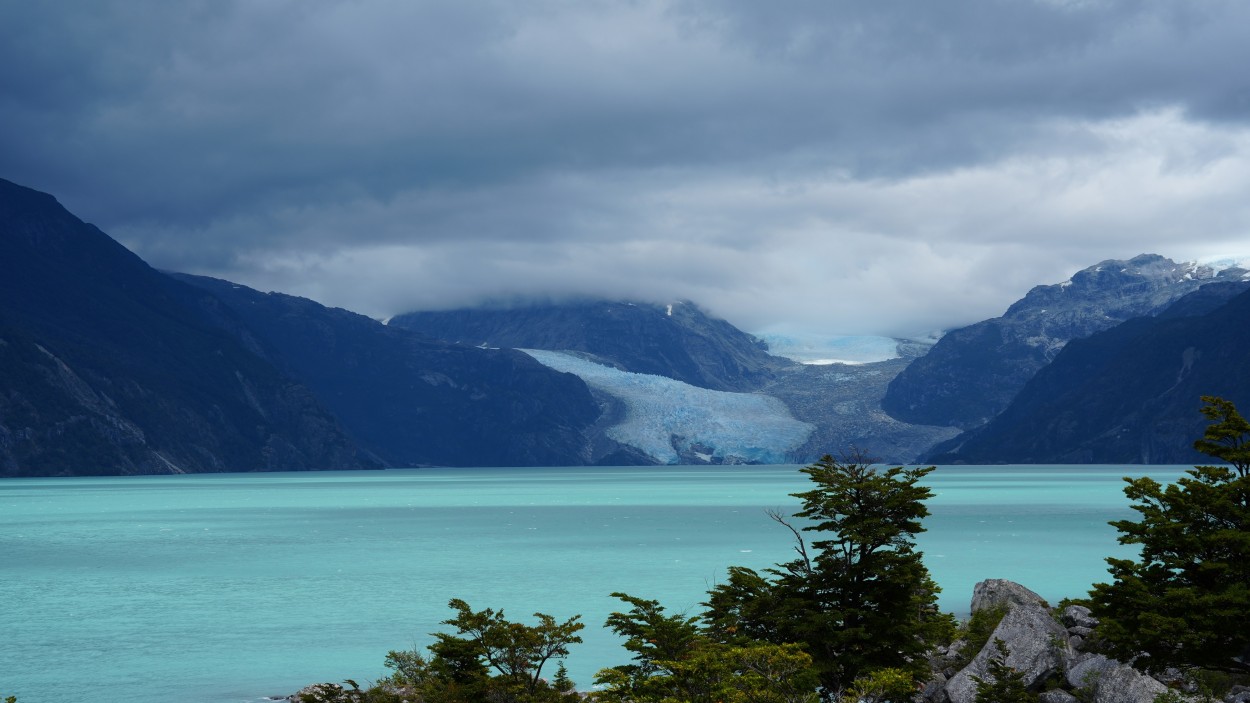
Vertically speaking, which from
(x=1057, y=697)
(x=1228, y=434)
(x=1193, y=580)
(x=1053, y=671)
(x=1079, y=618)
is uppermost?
(x=1228, y=434)

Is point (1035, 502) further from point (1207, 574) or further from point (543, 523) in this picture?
point (1207, 574)

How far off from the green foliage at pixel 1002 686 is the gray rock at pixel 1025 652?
1.13 ft

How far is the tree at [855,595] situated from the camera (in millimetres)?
24750

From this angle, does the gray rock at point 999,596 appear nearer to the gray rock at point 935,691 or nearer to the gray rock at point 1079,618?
the gray rock at point 1079,618

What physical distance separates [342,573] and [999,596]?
134ft

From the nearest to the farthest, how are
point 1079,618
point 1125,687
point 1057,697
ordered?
point 1125,687 → point 1057,697 → point 1079,618

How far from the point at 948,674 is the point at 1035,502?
110 metres

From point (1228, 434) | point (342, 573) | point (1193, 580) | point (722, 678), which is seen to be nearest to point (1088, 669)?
point (1193, 580)

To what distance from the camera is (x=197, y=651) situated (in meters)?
40.9

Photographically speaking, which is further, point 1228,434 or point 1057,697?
point 1057,697

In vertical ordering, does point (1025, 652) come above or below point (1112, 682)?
above

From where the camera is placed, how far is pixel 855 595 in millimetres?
25266

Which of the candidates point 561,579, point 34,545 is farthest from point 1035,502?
point 34,545

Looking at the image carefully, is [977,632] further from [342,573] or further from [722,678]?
[342,573]
